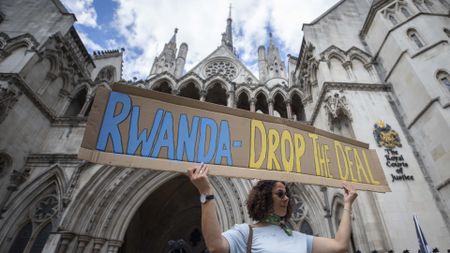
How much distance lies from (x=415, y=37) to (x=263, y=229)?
10.3 m

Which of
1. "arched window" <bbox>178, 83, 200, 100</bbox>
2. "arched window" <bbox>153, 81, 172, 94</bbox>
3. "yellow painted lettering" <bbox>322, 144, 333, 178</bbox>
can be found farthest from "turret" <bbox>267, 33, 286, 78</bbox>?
"yellow painted lettering" <bbox>322, 144, 333, 178</bbox>

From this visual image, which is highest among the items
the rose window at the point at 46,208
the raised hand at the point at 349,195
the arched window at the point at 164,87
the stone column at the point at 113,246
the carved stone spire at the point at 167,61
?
the carved stone spire at the point at 167,61

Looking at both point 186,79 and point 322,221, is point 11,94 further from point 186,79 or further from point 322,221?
point 322,221

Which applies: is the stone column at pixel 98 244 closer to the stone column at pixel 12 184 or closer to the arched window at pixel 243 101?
the stone column at pixel 12 184

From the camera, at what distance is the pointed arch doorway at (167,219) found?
11706 millimetres

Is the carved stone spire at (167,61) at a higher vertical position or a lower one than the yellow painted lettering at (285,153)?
higher

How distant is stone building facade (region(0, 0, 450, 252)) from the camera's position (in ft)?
20.0

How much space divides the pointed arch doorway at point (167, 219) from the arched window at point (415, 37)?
441 inches

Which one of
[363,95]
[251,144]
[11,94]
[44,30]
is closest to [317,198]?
[363,95]

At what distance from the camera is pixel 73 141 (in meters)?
9.12

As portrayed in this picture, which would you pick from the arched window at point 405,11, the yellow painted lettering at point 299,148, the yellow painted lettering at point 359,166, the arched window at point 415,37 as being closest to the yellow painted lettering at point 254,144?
the yellow painted lettering at point 299,148

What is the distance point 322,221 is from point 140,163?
25.0 feet

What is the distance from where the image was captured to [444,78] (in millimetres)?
6699

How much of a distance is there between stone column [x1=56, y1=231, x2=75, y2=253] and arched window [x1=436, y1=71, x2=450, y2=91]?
12.5m
